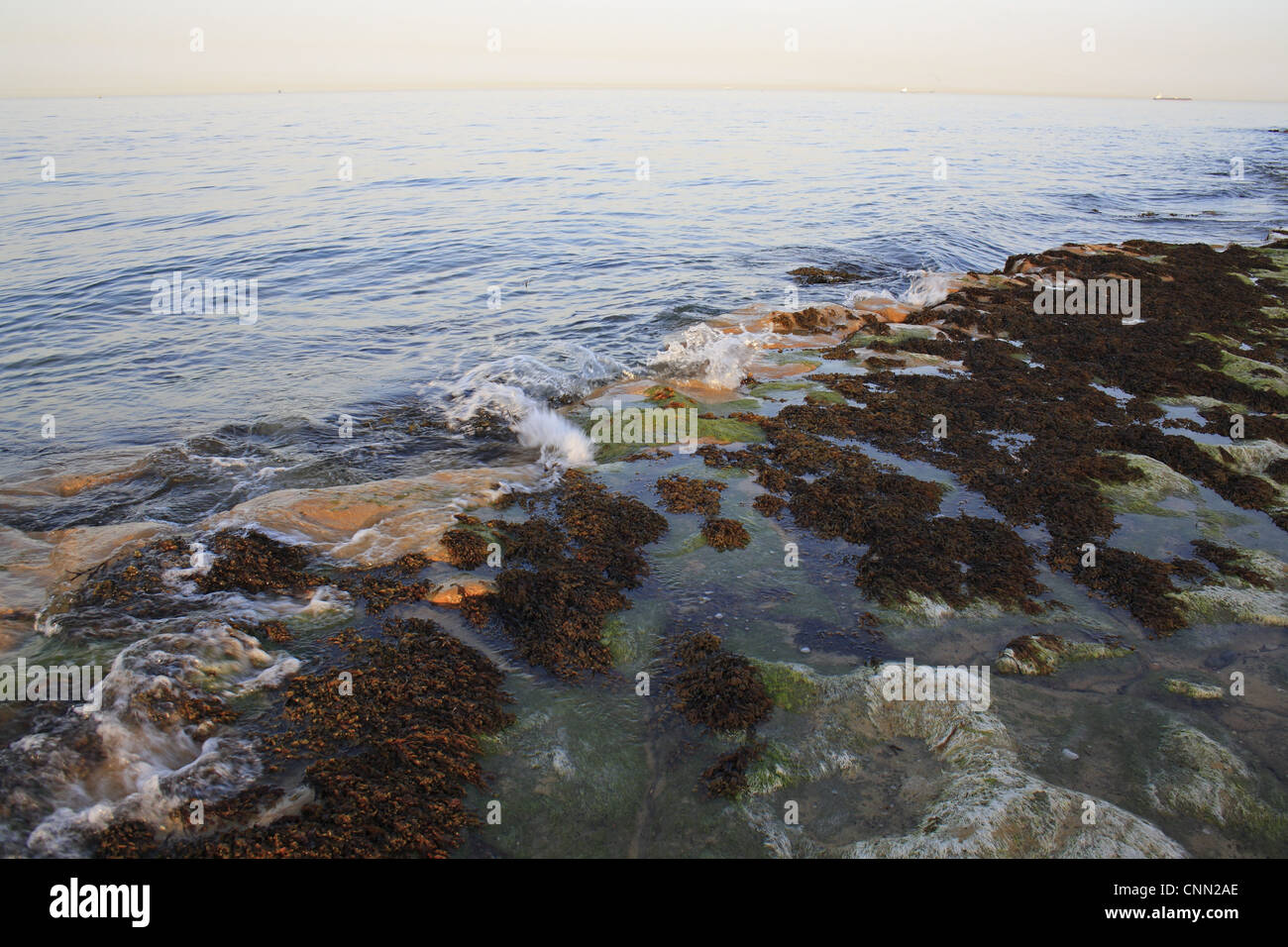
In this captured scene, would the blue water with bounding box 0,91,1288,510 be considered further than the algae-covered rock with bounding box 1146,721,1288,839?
Yes

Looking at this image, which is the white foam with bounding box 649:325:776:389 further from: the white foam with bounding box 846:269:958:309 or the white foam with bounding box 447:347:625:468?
the white foam with bounding box 846:269:958:309

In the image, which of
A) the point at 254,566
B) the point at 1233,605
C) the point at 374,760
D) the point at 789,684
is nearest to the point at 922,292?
the point at 1233,605

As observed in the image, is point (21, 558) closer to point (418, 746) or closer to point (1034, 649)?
point (418, 746)

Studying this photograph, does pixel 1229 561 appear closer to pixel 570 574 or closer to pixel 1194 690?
pixel 1194 690

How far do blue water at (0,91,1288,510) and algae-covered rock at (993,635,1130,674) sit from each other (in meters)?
8.31

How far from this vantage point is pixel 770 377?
1370 centimetres

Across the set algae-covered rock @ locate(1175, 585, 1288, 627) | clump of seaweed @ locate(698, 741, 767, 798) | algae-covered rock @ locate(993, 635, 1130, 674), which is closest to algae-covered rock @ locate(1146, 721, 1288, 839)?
algae-covered rock @ locate(993, 635, 1130, 674)

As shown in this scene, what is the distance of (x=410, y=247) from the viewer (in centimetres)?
2592

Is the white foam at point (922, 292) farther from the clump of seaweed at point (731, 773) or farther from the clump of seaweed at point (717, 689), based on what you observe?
the clump of seaweed at point (731, 773)

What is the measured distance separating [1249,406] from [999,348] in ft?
13.6

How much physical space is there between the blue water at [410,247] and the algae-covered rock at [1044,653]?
831cm

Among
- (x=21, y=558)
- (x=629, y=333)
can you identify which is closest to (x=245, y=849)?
(x=21, y=558)

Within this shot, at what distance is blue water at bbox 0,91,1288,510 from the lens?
13.1 m

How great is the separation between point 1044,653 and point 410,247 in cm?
2523
